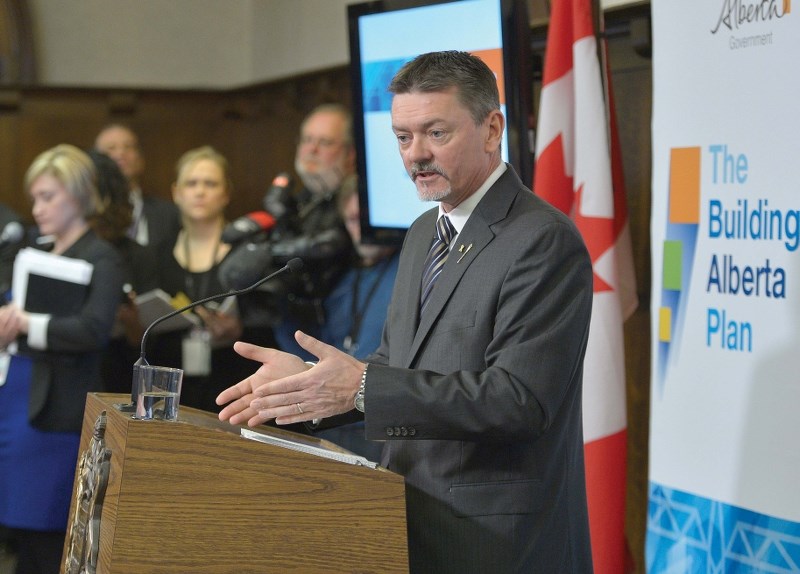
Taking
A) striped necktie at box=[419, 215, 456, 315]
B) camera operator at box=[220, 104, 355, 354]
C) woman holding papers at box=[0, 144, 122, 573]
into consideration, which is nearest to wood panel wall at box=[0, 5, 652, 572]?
camera operator at box=[220, 104, 355, 354]

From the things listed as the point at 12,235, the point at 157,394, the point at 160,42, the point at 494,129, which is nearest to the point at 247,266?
the point at 12,235

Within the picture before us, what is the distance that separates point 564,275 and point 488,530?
0.47 m

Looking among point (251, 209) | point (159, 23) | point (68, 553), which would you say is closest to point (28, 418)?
point (68, 553)

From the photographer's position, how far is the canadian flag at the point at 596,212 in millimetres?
3211

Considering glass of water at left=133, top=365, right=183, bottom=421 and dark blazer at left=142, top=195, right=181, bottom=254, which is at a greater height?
dark blazer at left=142, top=195, right=181, bottom=254

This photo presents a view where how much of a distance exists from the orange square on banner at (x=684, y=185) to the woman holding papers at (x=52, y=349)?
207 cm

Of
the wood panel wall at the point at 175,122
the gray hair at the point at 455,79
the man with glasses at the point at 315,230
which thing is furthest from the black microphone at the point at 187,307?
the wood panel wall at the point at 175,122

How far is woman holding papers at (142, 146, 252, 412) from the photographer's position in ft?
15.5

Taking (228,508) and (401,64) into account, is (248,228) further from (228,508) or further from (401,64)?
(228,508)

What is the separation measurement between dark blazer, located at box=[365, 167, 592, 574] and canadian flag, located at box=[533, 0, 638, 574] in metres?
1.03

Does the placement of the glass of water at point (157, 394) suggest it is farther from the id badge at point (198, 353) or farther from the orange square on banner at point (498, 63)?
the id badge at point (198, 353)

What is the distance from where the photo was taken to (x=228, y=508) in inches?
71.9

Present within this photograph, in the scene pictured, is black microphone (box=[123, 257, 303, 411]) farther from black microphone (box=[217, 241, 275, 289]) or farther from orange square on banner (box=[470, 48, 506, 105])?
black microphone (box=[217, 241, 275, 289])

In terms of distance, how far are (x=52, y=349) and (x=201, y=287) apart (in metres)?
1.01
